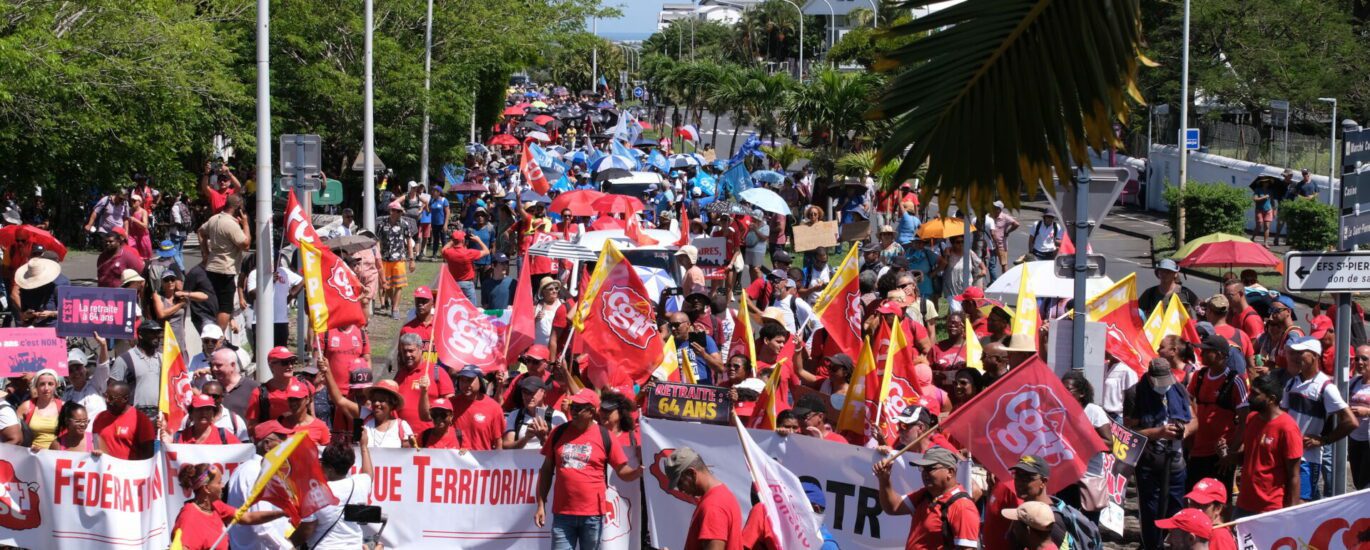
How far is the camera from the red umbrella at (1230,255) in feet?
52.5

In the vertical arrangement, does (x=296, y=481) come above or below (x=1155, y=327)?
below

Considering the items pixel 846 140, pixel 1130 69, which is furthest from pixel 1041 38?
pixel 846 140

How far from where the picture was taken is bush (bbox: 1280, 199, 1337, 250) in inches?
1048

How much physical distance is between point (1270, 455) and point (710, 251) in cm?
1140

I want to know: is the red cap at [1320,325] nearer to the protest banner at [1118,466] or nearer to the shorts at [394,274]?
the protest banner at [1118,466]

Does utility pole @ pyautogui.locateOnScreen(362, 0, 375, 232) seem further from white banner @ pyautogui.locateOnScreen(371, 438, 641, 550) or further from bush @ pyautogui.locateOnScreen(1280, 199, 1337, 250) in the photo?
white banner @ pyautogui.locateOnScreen(371, 438, 641, 550)

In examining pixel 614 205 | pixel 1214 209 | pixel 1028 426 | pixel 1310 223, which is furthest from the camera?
pixel 1214 209

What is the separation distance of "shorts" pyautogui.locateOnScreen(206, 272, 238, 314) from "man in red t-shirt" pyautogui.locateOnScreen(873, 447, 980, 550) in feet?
32.5

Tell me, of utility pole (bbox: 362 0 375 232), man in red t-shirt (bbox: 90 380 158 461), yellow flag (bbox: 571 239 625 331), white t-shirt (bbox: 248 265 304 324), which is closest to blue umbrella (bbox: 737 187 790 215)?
utility pole (bbox: 362 0 375 232)

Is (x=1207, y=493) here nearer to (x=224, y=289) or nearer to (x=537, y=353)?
(x=537, y=353)

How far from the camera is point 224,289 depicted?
1556 cm

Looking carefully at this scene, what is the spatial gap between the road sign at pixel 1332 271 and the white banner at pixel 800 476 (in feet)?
8.92

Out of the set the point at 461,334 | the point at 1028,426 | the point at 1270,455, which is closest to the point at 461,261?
the point at 461,334

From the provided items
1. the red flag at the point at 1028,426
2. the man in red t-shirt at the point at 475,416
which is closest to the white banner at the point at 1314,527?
the red flag at the point at 1028,426
